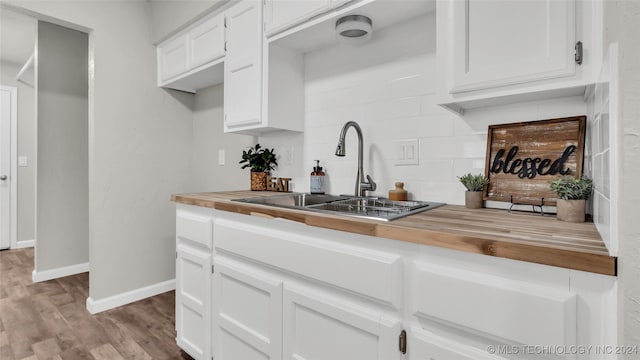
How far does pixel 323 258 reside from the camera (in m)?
1.06

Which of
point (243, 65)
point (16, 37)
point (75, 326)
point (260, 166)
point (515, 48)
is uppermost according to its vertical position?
point (16, 37)

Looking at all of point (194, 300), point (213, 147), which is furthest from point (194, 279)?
point (213, 147)

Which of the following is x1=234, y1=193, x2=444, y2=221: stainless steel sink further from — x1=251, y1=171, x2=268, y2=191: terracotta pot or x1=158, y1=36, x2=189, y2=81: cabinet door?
x1=158, y1=36, x2=189, y2=81: cabinet door

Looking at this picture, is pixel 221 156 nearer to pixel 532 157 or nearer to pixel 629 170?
pixel 532 157

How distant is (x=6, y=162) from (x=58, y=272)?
2.01m

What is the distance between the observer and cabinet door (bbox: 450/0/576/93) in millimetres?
945

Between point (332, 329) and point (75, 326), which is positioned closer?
point (332, 329)

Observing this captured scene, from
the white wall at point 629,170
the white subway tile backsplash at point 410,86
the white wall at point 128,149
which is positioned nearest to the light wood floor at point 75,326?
the white wall at point 128,149

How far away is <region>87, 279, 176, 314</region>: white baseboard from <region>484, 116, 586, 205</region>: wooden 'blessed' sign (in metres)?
2.68

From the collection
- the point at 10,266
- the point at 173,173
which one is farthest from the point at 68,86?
the point at 10,266

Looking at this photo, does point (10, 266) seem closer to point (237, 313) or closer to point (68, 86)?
point (68, 86)

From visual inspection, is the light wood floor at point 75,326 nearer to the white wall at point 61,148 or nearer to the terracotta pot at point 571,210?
the white wall at point 61,148

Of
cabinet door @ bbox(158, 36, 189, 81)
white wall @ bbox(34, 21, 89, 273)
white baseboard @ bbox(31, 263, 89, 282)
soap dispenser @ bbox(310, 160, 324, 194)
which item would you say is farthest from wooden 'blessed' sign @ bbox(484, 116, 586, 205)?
white baseboard @ bbox(31, 263, 89, 282)

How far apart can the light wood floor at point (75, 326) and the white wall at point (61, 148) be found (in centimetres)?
43
